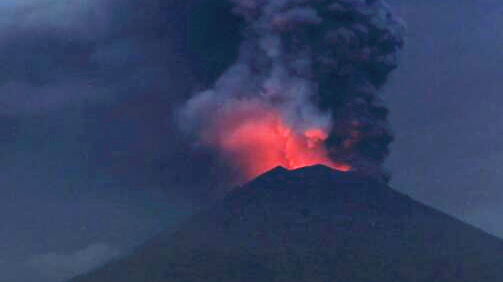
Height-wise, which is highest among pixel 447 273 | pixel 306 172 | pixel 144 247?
pixel 306 172

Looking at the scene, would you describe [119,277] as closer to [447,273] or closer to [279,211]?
[279,211]

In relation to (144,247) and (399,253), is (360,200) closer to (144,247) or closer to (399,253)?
(399,253)

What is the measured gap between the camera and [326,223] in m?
59.4

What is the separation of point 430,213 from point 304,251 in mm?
12975

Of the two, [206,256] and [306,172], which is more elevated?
[306,172]

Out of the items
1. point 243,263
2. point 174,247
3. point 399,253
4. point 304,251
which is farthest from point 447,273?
point 174,247

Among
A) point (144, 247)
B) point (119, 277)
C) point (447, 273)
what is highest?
point (144, 247)

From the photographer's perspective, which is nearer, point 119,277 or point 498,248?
point 119,277

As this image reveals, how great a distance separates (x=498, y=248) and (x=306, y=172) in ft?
51.3

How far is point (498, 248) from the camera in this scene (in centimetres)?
5650

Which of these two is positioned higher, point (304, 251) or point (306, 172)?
point (306, 172)

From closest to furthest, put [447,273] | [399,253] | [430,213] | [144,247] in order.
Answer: [447,273] < [399,253] < [144,247] < [430,213]

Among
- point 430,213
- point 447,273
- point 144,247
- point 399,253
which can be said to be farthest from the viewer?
point 430,213

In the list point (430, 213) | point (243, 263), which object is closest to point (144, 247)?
point (243, 263)
